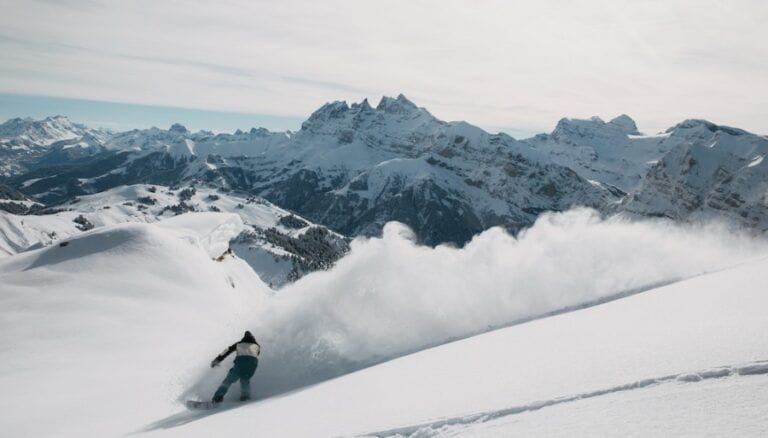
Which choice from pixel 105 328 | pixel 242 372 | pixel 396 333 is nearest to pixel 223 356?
pixel 242 372

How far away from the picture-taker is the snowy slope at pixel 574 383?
478cm

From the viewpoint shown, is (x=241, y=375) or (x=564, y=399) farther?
(x=241, y=375)

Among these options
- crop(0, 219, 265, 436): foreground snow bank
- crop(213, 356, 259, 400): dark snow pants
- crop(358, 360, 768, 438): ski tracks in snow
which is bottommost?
crop(0, 219, 265, 436): foreground snow bank

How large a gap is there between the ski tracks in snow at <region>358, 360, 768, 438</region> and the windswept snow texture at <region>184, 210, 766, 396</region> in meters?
6.86

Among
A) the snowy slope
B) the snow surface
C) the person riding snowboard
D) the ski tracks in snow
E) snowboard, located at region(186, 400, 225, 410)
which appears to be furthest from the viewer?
the person riding snowboard

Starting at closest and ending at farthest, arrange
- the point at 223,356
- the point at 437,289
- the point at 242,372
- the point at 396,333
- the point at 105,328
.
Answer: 1. the point at 242,372
2. the point at 223,356
3. the point at 396,333
4. the point at 437,289
5. the point at 105,328

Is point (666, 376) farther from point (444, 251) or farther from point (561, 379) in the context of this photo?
point (444, 251)

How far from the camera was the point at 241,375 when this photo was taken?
39.2ft

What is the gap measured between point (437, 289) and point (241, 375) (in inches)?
242

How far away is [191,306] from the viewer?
25.3 metres

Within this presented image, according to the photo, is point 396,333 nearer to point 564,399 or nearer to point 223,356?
point 223,356

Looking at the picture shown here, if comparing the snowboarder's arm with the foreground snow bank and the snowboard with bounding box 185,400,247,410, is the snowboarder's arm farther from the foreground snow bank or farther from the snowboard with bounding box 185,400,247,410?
the foreground snow bank

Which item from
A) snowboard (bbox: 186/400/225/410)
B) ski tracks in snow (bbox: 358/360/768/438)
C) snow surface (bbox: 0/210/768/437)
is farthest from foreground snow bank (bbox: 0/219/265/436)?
ski tracks in snow (bbox: 358/360/768/438)

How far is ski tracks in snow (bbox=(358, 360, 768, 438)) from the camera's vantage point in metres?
5.12
